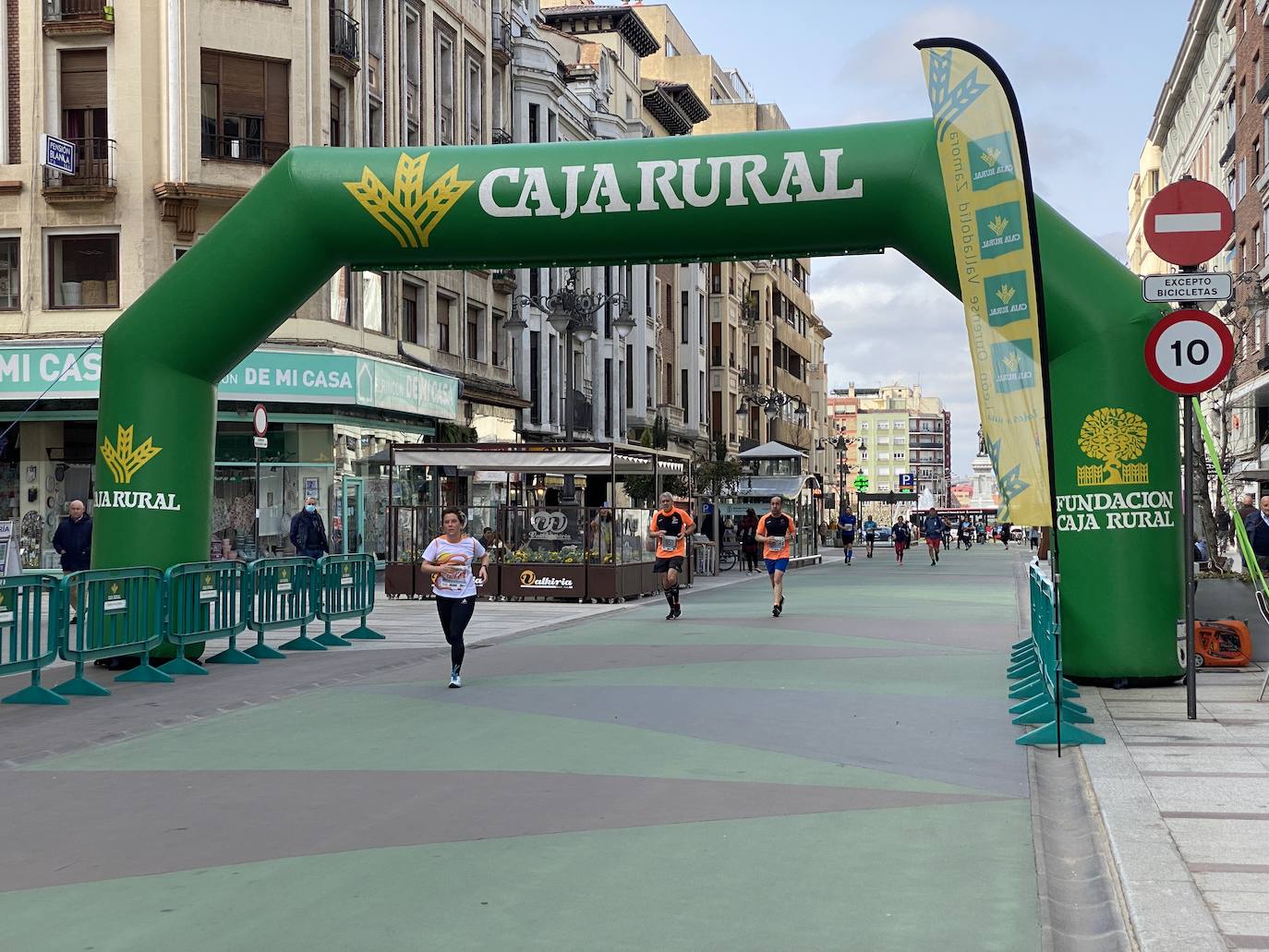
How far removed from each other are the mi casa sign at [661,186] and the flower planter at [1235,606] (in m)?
5.65

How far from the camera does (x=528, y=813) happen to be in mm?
7773

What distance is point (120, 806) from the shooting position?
26.6 ft

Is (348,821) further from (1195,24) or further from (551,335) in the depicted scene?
(1195,24)

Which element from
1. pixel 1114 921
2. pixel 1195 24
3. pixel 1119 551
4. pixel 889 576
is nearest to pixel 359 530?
pixel 889 576

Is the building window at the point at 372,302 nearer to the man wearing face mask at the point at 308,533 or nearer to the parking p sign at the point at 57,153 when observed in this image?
the parking p sign at the point at 57,153

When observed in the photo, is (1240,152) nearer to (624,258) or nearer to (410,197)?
(624,258)

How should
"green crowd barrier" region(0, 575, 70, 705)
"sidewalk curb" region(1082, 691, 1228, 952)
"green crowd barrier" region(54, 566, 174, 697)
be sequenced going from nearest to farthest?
"sidewalk curb" region(1082, 691, 1228, 952) < "green crowd barrier" region(0, 575, 70, 705) < "green crowd barrier" region(54, 566, 174, 697)

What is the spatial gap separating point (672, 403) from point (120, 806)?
58559 mm

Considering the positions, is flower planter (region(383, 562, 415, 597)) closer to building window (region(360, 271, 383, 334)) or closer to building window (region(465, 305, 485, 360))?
building window (region(360, 271, 383, 334))

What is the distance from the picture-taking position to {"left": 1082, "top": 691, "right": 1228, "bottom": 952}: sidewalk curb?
533 centimetres

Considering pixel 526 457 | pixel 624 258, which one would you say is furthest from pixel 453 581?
pixel 526 457

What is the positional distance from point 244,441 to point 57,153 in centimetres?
671

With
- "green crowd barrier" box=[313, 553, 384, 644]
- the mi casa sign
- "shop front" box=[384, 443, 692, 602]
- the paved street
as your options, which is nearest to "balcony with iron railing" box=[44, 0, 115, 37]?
"shop front" box=[384, 443, 692, 602]

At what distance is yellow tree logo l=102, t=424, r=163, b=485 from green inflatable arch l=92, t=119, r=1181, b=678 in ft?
0.07
